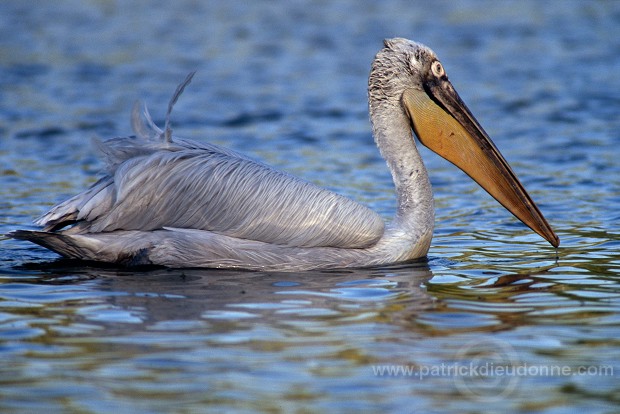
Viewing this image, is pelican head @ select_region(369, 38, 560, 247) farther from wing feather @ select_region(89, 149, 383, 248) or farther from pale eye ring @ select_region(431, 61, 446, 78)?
wing feather @ select_region(89, 149, 383, 248)

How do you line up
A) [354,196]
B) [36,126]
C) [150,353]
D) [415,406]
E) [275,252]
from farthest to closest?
[36,126], [354,196], [275,252], [150,353], [415,406]

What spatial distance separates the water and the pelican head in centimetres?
48

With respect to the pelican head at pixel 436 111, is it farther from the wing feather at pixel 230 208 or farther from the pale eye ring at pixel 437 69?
the wing feather at pixel 230 208

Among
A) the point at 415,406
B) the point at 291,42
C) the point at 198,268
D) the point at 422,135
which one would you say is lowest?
the point at 415,406

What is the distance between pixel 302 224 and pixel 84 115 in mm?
5699

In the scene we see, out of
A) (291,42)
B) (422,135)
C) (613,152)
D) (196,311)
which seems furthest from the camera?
(291,42)

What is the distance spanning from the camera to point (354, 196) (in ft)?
27.0

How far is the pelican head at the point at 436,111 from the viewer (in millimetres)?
6535

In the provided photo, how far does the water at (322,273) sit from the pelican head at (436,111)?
48cm

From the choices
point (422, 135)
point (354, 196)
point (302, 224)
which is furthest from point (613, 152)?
point (302, 224)

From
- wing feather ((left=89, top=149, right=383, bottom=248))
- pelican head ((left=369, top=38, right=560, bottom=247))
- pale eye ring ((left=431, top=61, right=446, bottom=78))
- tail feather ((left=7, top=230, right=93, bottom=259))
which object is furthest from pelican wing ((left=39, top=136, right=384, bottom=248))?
pale eye ring ((left=431, top=61, right=446, bottom=78))

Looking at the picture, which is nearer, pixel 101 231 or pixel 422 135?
pixel 101 231

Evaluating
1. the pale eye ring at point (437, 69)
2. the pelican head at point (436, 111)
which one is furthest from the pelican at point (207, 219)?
the pale eye ring at point (437, 69)

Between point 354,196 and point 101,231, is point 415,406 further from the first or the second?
point 354,196
